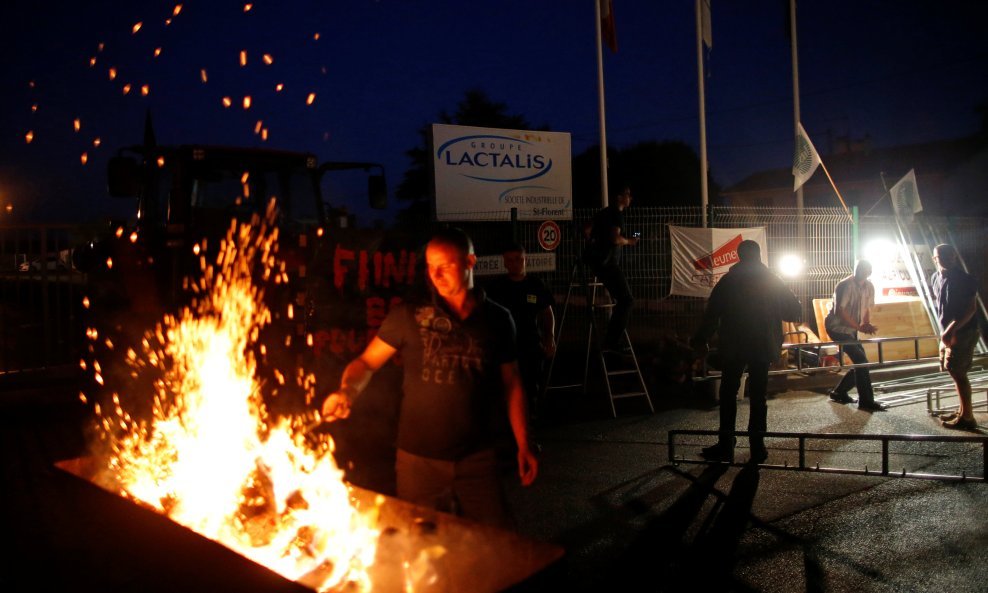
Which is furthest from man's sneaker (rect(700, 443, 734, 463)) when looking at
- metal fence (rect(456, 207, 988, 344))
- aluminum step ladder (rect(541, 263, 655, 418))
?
metal fence (rect(456, 207, 988, 344))

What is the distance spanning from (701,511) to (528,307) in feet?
7.68

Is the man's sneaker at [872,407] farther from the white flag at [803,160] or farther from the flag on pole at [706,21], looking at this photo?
the flag on pole at [706,21]

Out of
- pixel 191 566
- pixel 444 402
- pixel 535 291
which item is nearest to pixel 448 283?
pixel 444 402

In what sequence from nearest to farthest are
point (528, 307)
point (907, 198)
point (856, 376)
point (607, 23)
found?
1. point (528, 307)
2. point (856, 376)
3. point (907, 198)
4. point (607, 23)

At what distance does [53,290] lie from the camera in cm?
959

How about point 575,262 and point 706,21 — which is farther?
point 706,21

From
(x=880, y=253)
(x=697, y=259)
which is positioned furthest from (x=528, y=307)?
(x=880, y=253)

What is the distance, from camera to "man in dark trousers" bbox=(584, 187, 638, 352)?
887 centimetres

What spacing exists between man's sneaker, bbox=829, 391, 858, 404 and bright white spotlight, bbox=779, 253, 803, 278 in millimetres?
4124

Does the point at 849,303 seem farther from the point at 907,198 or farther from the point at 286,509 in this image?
the point at 286,509

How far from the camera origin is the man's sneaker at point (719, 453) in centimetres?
680

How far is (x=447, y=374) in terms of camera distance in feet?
11.1

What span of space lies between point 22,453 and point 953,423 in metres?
9.52

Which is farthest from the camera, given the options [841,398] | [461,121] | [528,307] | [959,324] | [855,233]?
[461,121]
